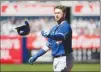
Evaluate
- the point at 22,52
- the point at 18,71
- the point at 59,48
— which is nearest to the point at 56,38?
the point at 59,48

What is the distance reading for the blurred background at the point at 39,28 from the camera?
15.6m

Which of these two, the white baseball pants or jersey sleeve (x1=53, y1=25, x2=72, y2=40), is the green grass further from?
jersey sleeve (x1=53, y1=25, x2=72, y2=40)

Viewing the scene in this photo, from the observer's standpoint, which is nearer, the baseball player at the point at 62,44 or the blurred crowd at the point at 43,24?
the baseball player at the point at 62,44

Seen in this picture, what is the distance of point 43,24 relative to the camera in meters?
15.7

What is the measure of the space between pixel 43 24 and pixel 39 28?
20 cm

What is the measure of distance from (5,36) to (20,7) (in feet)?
3.78

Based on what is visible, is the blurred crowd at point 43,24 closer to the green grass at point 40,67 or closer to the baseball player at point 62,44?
the green grass at point 40,67

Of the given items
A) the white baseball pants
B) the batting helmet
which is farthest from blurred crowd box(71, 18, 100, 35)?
the white baseball pants

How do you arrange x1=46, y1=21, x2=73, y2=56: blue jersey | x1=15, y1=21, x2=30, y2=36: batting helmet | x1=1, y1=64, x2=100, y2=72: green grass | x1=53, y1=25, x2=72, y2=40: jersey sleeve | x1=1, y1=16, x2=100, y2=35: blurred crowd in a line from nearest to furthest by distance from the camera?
x1=53, y1=25, x2=72, y2=40: jersey sleeve → x1=46, y1=21, x2=73, y2=56: blue jersey → x1=15, y1=21, x2=30, y2=36: batting helmet → x1=1, y1=64, x2=100, y2=72: green grass → x1=1, y1=16, x2=100, y2=35: blurred crowd

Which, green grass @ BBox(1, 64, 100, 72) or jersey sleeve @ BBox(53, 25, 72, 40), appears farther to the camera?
green grass @ BBox(1, 64, 100, 72)

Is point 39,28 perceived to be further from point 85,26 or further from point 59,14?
point 59,14

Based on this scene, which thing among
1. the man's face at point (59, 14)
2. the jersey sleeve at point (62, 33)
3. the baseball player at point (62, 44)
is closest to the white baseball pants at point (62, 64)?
the baseball player at point (62, 44)

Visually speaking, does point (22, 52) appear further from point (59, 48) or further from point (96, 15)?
point (59, 48)

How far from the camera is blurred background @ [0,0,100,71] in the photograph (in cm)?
1556
